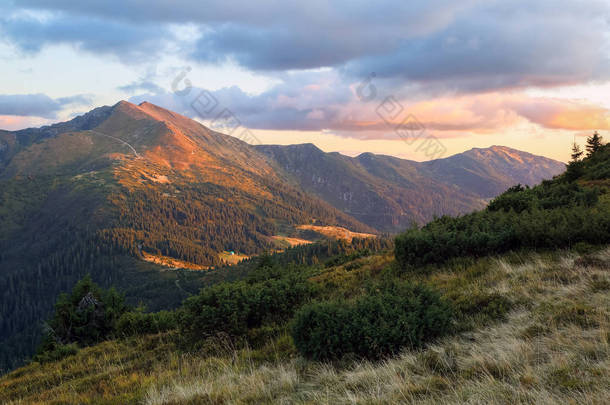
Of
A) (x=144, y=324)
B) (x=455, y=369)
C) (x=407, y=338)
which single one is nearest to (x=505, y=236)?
(x=407, y=338)

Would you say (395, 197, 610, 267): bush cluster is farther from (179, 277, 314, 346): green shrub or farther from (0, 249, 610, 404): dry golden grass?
(179, 277, 314, 346): green shrub

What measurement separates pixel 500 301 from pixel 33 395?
12.6 metres

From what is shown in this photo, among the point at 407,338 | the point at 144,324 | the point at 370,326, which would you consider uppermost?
the point at 370,326

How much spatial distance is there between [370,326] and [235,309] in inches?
204

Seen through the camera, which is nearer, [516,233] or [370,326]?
[370,326]

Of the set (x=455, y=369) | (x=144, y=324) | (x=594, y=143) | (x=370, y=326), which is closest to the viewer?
(x=455, y=369)

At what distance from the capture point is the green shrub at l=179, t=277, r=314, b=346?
10883mm

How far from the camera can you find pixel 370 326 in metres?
7.30

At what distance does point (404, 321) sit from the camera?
24.0 ft

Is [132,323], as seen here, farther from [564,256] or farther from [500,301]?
[564,256]

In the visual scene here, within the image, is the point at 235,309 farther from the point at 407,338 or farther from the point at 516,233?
the point at 516,233

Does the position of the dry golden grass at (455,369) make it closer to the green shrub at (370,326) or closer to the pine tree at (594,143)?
the green shrub at (370,326)

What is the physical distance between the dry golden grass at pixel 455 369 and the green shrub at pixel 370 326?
1.21 ft

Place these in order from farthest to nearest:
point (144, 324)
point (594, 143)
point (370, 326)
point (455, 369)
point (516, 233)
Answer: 1. point (594, 143)
2. point (144, 324)
3. point (516, 233)
4. point (370, 326)
5. point (455, 369)
